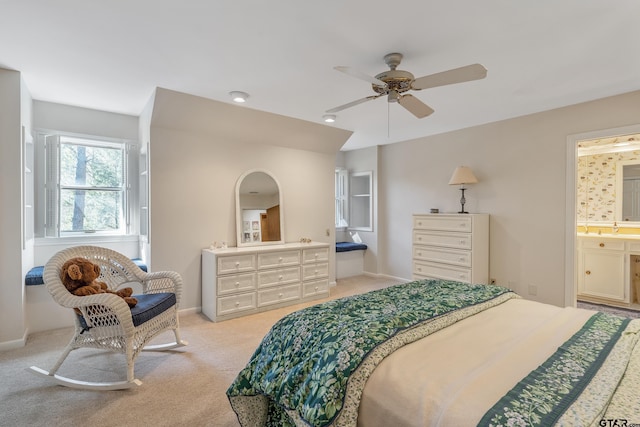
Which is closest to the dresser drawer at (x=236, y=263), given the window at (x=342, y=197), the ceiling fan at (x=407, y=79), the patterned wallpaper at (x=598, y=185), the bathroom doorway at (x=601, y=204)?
the ceiling fan at (x=407, y=79)

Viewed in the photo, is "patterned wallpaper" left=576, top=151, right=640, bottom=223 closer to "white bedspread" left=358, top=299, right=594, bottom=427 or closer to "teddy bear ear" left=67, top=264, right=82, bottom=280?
"white bedspread" left=358, top=299, right=594, bottom=427

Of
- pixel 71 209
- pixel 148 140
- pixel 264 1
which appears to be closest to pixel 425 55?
pixel 264 1

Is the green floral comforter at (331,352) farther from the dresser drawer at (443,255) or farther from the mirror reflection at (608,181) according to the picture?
the mirror reflection at (608,181)

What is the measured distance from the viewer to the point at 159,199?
368 cm

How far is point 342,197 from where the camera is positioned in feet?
20.7

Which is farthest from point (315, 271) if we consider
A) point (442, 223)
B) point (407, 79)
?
point (407, 79)

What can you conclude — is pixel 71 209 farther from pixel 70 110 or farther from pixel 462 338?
pixel 462 338

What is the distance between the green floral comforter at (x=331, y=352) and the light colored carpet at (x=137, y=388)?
533 millimetres

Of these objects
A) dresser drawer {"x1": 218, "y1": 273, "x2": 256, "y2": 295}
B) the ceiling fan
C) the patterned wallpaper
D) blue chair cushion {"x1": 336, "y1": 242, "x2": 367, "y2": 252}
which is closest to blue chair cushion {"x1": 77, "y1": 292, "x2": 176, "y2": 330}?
dresser drawer {"x1": 218, "y1": 273, "x2": 256, "y2": 295}

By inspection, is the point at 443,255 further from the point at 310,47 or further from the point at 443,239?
the point at 310,47

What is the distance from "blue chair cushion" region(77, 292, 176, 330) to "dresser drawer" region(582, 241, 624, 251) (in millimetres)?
5043

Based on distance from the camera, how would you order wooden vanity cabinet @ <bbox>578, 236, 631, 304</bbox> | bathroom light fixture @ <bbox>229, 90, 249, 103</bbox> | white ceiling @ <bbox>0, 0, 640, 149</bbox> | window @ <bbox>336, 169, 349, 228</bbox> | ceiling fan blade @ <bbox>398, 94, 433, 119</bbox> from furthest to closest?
window @ <bbox>336, 169, 349, 228</bbox> → wooden vanity cabinet @ <bbox>578, 236, 631, 304</bbox> → bathroom light fixture @ <bbox>229, 90, 249, 103</bbox> → ceiling fan blade @ <bbox>398, 94, 433, 119</bbox> → white ceiling @ <bbox>0, 0, 640, 149</bbox>

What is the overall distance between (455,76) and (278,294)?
3.07 m

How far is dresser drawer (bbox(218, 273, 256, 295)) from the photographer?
11.9ft
